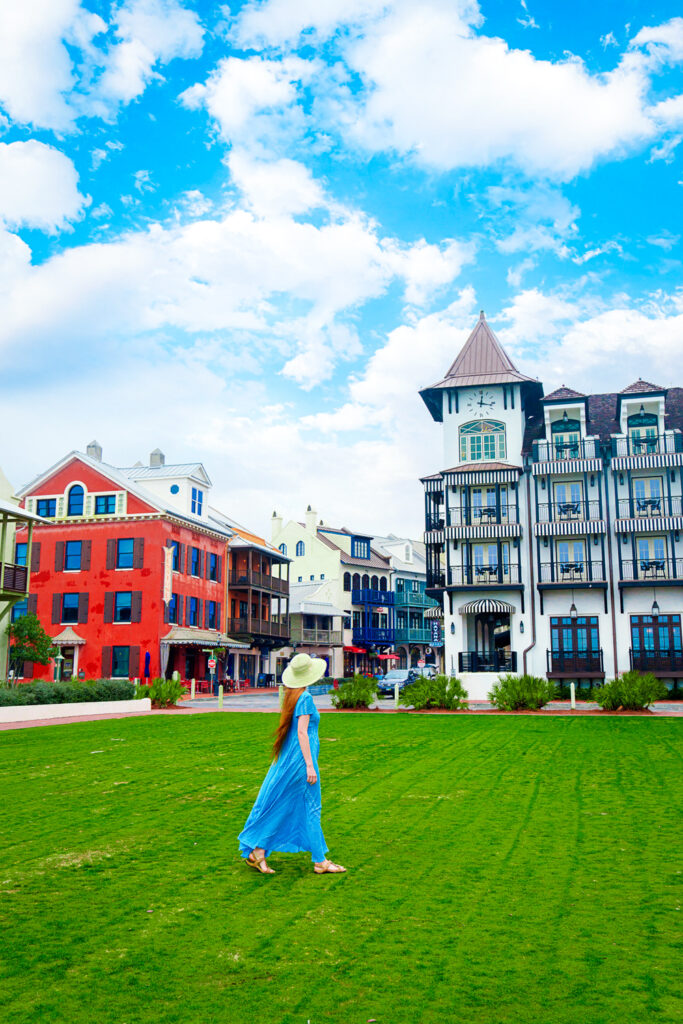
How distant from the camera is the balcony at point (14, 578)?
102 feet

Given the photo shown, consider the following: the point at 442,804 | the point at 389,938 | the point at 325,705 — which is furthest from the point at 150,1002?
the point at 325,705

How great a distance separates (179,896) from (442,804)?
4723mm

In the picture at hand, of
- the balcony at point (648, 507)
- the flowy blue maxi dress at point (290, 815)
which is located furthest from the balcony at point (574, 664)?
the flowy blue maxi dress at point (290, 815)

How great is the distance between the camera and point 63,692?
2781 cm

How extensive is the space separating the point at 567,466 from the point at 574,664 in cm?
880

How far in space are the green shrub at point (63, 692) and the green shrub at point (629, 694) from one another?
50.7 feet

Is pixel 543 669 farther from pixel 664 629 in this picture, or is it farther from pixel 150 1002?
pixel 150 1002

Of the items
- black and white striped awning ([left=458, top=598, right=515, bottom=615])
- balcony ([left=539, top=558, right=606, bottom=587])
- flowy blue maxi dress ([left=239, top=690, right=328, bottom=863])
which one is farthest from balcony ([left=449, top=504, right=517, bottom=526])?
flowy blue maxi dress ([left=239, top=690, right=328, bottom=863])

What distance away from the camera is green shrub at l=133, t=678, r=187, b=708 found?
31266 mm

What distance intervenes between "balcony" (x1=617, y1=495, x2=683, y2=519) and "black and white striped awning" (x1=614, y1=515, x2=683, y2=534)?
23 centimetres

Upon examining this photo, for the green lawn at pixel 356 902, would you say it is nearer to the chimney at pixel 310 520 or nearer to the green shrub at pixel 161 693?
the green shrub at pixel 161 693

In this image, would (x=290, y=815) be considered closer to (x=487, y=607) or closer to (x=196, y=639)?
(x=487, y=607)

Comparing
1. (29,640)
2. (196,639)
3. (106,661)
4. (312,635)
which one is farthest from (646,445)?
(312,635)

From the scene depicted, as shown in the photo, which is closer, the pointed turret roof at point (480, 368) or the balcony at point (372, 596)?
the pointed turret roof at point (480, 368)
